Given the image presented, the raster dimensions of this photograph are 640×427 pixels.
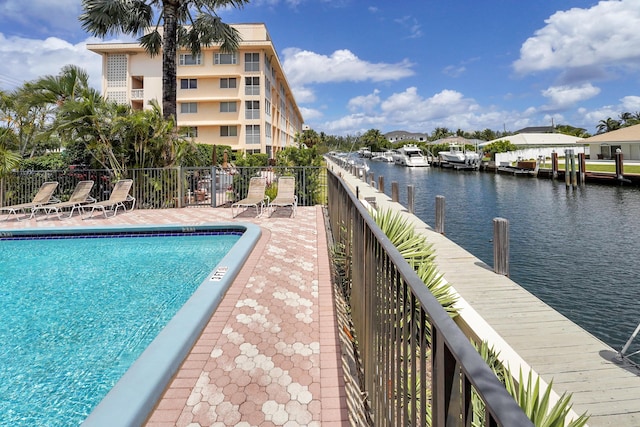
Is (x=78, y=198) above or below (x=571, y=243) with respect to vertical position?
above

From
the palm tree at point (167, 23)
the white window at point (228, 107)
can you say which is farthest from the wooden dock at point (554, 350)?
the white window at point (228, 107)

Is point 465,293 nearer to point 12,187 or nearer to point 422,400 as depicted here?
point 422,400

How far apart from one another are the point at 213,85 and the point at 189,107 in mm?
3509

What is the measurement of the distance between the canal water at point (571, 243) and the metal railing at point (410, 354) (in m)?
6.16

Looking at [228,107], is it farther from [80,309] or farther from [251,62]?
[80,309]

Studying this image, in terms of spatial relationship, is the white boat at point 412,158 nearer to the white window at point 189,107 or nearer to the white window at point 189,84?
the white window at point 189,107

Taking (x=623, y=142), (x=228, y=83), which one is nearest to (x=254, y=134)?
(x=228, y=83)

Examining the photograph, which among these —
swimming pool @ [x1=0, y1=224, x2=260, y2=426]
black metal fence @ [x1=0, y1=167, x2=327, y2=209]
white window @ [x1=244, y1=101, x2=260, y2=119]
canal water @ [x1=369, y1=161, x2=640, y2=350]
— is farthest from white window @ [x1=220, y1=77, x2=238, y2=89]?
swimming pool @ [x1=0, y1=224, x2=260, y2=426]

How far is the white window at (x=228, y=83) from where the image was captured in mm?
39719

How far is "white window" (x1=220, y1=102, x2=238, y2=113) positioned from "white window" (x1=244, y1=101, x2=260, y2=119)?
4.44 feet

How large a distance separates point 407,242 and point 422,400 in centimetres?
479

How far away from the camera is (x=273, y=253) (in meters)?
7.34

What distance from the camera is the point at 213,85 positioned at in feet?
132

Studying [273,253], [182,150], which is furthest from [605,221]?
[182,150]
